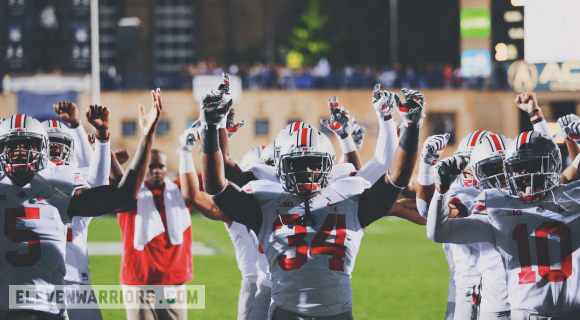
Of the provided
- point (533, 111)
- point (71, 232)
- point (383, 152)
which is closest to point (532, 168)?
point (383, 152)

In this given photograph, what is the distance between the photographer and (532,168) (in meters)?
3.81

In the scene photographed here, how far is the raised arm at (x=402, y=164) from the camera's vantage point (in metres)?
3.60

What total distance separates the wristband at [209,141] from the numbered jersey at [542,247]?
165 cm

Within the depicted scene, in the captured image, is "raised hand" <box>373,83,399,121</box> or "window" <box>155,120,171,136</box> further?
"window" <box>155,120,171,136</box>

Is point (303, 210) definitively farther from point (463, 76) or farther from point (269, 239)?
point (463, 76)

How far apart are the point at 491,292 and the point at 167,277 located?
8.53 feet

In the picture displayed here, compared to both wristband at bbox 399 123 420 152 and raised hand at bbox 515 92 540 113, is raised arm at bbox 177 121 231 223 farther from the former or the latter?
raised hand at bbox 515 92 540 113

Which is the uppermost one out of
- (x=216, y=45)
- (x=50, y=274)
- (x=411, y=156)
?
(x=216, y=45)

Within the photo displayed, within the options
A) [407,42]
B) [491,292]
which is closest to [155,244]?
[491,292]

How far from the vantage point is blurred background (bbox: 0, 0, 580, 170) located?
69.1ft

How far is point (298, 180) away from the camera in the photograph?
380 cm

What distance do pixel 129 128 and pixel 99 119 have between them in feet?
90.9

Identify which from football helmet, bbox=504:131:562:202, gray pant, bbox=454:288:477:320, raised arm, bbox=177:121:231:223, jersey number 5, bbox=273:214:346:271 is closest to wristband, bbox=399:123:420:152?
jersey number 5, bbox=273:214:346:271

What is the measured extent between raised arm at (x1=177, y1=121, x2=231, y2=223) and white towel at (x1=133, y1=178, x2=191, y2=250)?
3.66 ft
